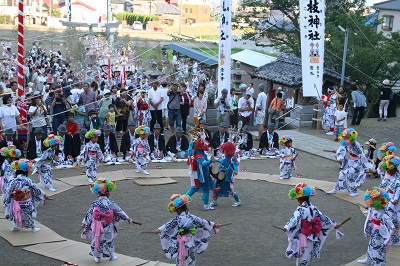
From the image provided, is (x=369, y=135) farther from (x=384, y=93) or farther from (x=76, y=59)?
(x=76, y=59)

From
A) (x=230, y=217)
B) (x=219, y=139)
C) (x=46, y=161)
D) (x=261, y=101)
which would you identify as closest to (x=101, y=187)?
(x=230, y=217)

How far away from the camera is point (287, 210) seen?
40.3 feet

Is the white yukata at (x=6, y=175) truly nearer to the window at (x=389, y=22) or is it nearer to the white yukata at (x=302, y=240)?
the white yukata at (x=302, y=240)

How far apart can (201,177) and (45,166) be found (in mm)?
3456

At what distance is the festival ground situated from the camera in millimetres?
9609

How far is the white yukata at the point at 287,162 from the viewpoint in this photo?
567 inches

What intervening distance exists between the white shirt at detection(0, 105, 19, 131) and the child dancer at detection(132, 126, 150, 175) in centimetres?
333

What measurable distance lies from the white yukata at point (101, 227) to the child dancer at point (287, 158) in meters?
6.05

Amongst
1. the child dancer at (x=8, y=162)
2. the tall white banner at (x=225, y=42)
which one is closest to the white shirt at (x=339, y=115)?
the tall white banner at (x=225, y=42)

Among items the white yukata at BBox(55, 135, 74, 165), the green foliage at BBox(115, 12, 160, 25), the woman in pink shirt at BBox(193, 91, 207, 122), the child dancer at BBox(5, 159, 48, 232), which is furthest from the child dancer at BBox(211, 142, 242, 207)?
the green foliage at BBox(115, 12, 160, 25)

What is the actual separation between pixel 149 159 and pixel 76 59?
19.3 meters

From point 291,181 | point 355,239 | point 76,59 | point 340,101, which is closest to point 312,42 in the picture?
point 340,101

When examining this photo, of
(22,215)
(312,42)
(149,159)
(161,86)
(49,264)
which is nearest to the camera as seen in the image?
(49,264)

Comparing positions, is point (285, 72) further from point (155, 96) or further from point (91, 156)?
point (91, 156)
